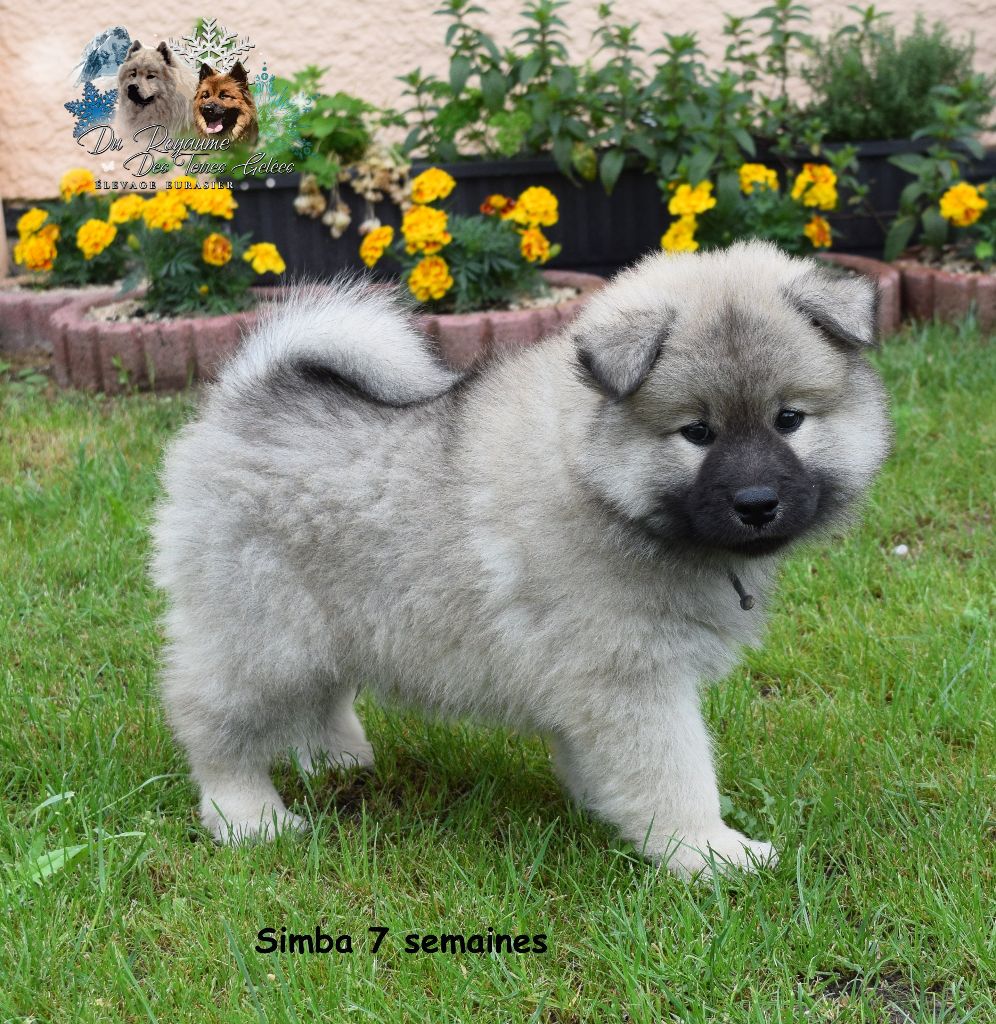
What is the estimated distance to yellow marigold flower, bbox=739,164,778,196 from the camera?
534cm

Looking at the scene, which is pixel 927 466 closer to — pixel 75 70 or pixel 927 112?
pixel 927 112

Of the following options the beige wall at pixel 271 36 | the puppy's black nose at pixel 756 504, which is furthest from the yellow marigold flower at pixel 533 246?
the puppy's black nose at pixel 756 504

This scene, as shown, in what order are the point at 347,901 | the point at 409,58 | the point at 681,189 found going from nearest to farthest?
the point at 347,901, the point at 681,189, the point at 409,58

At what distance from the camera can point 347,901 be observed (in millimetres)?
2234

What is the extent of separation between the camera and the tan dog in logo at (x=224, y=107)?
4.88 metres

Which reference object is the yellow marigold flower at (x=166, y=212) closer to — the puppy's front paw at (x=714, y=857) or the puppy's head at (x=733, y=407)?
the puppy's head at (x=733, y=407)

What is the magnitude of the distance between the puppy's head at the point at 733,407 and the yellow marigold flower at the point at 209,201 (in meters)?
3.19

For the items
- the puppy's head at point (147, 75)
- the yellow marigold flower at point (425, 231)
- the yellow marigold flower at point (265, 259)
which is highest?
the puppy's head at point (147, 75)

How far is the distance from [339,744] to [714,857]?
960 millimetres

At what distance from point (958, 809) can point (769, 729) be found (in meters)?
0.53

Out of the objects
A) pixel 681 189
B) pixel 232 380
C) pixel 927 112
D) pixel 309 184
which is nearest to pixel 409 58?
pixel 309 184

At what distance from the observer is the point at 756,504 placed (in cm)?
198

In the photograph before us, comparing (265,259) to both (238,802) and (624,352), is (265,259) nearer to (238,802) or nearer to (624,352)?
(238,802)

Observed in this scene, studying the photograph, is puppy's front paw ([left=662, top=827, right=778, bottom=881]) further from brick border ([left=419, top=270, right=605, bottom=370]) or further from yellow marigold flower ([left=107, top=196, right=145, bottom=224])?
yellow marigold flower ([left=107, top=196, right=145, bottom=224])
